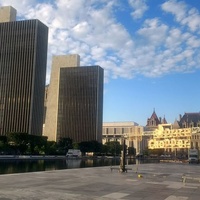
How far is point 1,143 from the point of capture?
112812 millimetres

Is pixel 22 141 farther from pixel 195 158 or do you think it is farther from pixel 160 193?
pixel 160 193

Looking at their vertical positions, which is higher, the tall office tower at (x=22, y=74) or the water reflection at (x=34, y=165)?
the tall office tower at (x=22, y=74)

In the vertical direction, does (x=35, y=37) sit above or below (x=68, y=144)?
above

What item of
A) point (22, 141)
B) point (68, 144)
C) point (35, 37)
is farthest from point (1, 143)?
point (35, 37)

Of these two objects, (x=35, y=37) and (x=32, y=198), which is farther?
(x=35, y=37)

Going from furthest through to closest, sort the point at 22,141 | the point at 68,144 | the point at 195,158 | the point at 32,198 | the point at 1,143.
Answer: the point at 68,144 → the point at 22,141 → the point at 1,143 → the point at 195,158 → the point at 32,198

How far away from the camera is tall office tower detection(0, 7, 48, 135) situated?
181 meters

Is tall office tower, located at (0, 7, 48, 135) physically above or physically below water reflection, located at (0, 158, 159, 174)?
above

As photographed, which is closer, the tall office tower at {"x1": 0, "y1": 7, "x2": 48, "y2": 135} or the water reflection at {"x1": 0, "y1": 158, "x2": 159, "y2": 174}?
the water reflection at {"x1": 0, "y1": 158, "x2": 159, "y2": 174}

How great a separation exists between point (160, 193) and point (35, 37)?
176540mm

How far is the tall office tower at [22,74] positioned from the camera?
7121 inches

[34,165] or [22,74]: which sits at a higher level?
[22,74]

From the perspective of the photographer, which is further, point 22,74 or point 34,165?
point 22,74

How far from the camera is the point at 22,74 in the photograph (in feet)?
605
